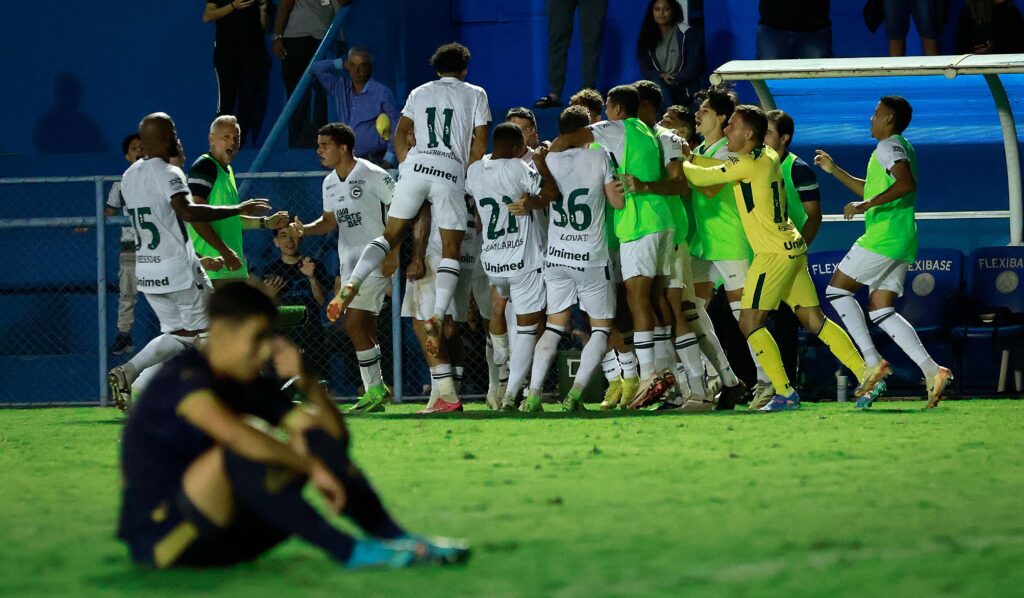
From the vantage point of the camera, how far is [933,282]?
13656 mm

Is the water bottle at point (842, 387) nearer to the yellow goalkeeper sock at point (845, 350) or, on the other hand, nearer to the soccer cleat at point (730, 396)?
the soccer cleat at point (730, 396)

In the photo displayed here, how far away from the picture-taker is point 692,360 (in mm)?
11953

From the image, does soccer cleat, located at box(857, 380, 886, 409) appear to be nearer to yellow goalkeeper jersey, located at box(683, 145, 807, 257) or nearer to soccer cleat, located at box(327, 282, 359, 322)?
yellow goalkeeper jersey, located at box(683, 145, 807, 257)

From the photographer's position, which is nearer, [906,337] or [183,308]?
[183,308]

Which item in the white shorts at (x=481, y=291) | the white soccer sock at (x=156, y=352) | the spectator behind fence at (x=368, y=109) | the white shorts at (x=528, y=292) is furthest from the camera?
the spectator behind fence at (x=368, y=109)

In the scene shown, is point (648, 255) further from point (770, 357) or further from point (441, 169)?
point (441, 169)

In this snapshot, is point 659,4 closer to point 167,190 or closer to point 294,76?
point 294,76

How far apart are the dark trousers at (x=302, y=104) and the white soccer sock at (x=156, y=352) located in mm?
5024

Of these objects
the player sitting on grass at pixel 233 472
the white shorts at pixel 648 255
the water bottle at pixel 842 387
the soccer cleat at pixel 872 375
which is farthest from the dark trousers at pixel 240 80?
the player sitting on grass at pixel 233 472

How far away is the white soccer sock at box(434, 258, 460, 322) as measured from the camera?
39.0 ft

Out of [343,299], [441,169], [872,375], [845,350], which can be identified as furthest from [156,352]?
[872,375]

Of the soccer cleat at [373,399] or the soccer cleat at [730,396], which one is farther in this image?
the soccer cleat at [373,399]

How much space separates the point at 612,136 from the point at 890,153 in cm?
200

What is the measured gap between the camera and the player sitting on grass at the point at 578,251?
11.6m
